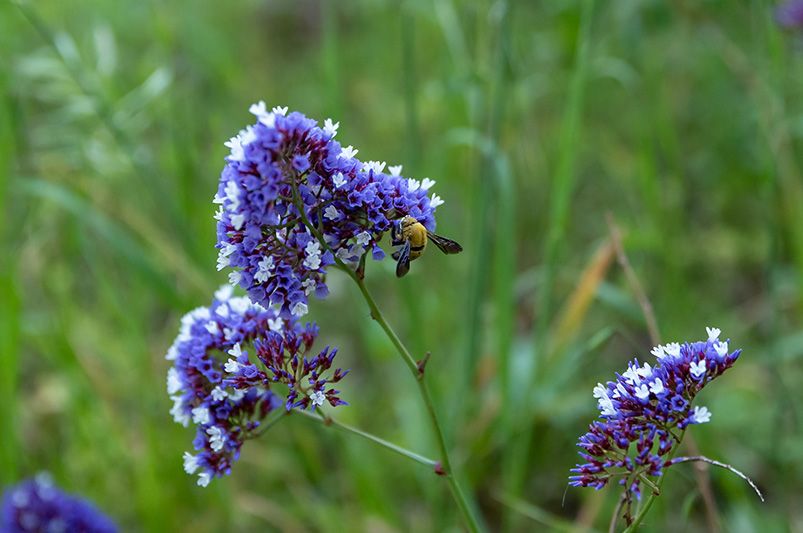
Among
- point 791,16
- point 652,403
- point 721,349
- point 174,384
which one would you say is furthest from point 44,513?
point 791,16

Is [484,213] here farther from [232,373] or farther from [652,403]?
[652,403]

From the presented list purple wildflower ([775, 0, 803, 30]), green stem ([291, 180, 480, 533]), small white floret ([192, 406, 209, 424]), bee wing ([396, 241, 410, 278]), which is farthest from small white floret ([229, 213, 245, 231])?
purple wildflower ([775, 0, 803, 30])

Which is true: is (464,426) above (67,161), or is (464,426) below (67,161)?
below

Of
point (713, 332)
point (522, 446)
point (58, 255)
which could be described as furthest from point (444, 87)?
point (58, 255)

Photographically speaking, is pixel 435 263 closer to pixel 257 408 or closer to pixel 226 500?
pixel 226 500

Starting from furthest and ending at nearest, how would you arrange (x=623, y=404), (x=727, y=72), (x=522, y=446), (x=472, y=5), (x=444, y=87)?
(x=727, y=72)
(x=472, y=5)
(x=444, y=87)
(x=522, y=446)
(x=623, y=404)

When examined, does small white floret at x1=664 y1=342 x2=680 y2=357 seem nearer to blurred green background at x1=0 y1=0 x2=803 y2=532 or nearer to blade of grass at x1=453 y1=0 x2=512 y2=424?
blurred green background at x1=0 y1=0 x2=803 y2=532

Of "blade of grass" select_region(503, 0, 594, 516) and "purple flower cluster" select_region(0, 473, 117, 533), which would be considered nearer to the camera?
"purple flower cluster" select_region(0, 473, 117, 533)
